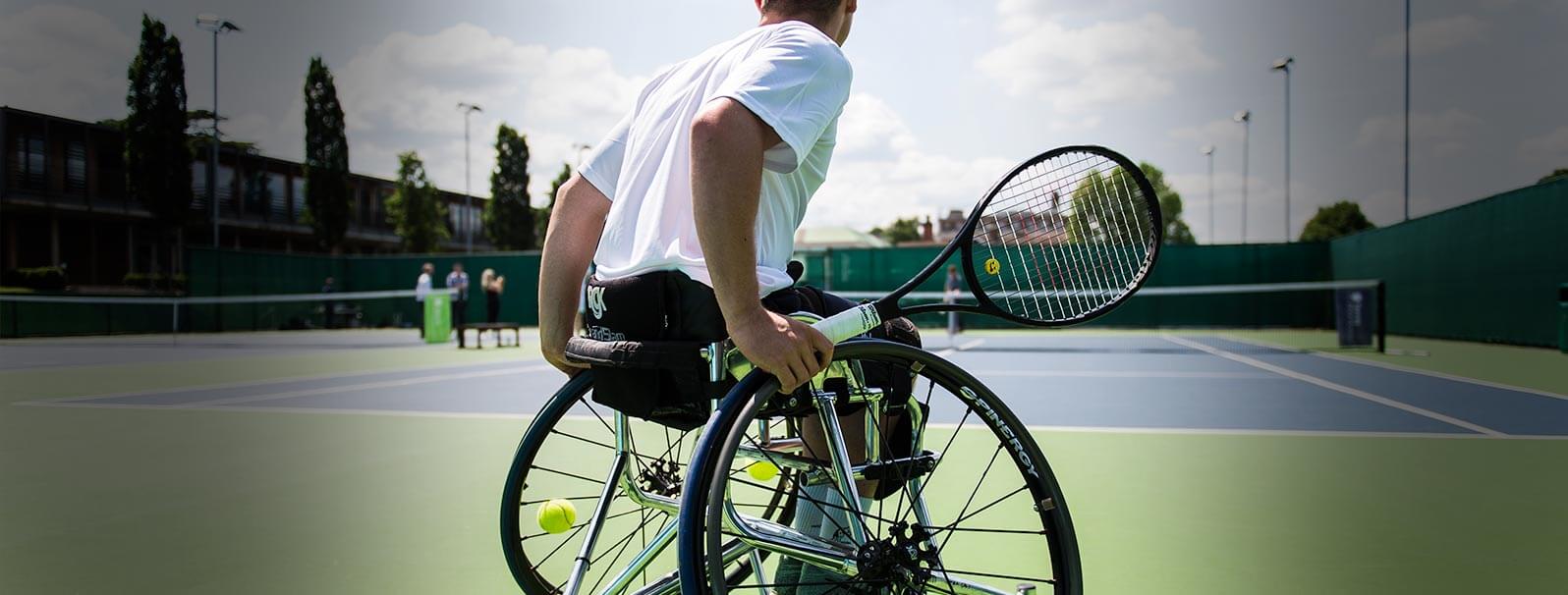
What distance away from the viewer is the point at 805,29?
5.29 feet

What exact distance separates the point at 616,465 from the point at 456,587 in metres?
0.81

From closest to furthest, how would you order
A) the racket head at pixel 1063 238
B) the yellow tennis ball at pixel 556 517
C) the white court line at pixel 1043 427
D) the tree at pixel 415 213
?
the racket head at pixel 1063 238 → the yellow tennis ball at pixel 556 517 → the white court line at pixel 1043 427 → the tree at pixel 415 213

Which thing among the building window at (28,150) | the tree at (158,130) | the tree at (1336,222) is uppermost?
the tree at (1336,222)

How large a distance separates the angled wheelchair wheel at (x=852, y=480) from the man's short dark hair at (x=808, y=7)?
0.55 meters

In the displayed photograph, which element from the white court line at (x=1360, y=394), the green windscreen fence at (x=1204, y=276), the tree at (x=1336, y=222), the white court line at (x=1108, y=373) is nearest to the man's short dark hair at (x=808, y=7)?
the white court line at (x=1360, y=394)

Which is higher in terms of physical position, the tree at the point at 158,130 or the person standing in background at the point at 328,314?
the tree at the point at 158,130

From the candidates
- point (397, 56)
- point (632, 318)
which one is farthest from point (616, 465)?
point (397, 56)

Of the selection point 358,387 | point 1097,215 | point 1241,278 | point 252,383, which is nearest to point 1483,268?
point 1241,278

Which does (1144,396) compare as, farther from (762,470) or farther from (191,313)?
(191,313)

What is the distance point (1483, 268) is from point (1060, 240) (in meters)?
14.4

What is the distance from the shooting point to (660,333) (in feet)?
5.41

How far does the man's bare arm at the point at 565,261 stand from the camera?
200cm

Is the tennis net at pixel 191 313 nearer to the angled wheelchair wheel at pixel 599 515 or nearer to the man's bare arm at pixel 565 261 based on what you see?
the angled wheelchair wheel at pixel 599 515

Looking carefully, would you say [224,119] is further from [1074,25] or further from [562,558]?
[1074,25]
